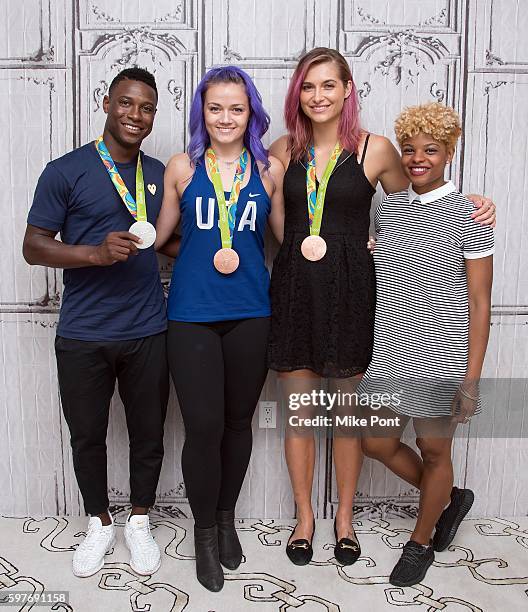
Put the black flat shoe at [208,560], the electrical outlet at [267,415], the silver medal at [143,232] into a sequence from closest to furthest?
the silver medal at [143,232] < the black flat shoe at [208,560] < the electrical outlet at [267,415]

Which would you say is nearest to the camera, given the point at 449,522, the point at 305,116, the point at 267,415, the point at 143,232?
the point at 143,232

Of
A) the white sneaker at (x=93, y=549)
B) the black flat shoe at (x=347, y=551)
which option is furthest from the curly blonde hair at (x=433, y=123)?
the white sneaker at (x=93, y=549)

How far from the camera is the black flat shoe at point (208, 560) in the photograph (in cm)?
222

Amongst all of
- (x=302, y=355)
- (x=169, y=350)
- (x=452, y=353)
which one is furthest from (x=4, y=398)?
(x=452, y=353)

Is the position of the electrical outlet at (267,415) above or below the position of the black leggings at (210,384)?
below

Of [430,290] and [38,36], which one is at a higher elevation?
[38,36]

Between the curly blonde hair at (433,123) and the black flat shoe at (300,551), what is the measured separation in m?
1.64

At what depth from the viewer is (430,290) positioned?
6.90 feet

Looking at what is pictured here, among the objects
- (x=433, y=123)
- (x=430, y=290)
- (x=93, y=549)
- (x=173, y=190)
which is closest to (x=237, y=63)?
(x=173, y=190)

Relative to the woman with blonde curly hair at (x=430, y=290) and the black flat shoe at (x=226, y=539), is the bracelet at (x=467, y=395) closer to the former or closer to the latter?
the woman with blonde curly hair at (x=430, y=290)

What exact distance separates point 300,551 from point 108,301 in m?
1.26

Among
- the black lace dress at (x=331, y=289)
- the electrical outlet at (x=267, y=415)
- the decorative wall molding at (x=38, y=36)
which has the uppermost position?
the decorative wall molding at (x=38, y=36)

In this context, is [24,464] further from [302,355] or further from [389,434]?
[389,434]

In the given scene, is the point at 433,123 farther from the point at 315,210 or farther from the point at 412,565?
the point at 412,565
